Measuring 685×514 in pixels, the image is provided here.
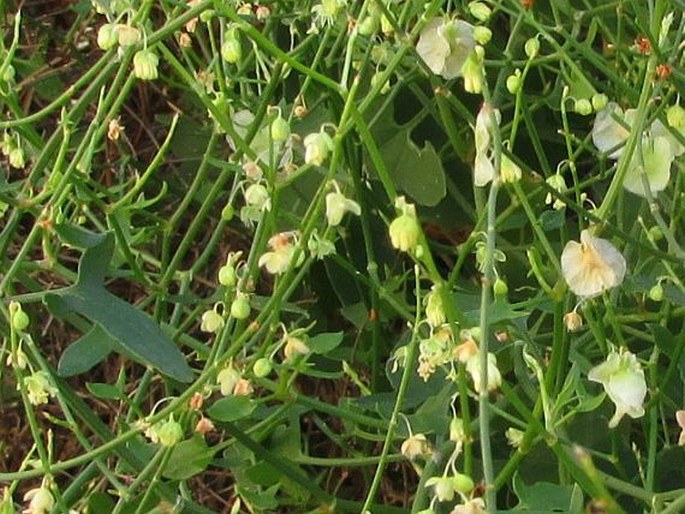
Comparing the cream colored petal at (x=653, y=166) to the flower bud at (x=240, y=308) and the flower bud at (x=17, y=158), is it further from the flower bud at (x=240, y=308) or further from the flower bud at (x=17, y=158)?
the flower bud at (x=17, y=158)

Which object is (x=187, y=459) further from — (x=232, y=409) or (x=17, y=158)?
(x=17, y=158)

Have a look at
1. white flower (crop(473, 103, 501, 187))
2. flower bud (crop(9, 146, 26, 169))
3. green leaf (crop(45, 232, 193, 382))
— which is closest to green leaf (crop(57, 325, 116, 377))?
green leaf (crop(45, 232, 193, 382))

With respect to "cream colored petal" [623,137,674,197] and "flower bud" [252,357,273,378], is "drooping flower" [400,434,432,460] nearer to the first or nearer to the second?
"flower bud" [252,357,273,378]

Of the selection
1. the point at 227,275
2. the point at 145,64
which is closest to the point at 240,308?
the point at 227,275

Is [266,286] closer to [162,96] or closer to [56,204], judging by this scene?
[162,96]

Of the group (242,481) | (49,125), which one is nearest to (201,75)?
(242,481)

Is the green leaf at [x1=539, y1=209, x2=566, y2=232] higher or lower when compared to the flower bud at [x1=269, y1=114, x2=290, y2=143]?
lower

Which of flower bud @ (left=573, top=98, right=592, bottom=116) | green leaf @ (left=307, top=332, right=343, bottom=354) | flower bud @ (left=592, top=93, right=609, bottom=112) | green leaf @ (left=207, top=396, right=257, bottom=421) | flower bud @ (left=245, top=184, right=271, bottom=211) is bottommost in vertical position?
green leaf @ (left=207, top=396, right=257, bottom=421)
